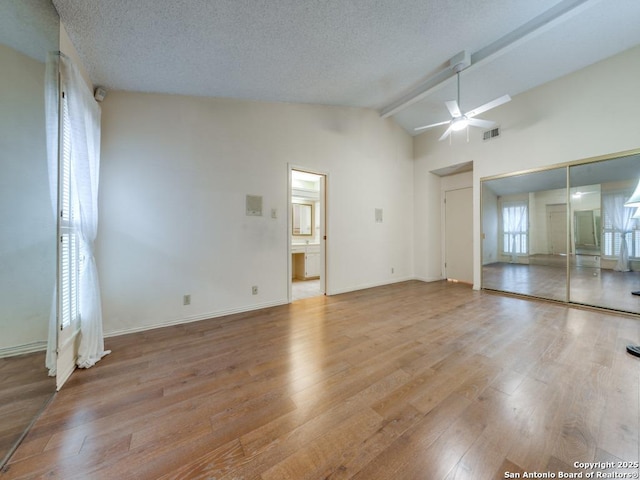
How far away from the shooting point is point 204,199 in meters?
2.96

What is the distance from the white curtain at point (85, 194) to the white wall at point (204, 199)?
18.5 inches

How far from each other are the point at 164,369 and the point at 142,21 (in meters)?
2.81

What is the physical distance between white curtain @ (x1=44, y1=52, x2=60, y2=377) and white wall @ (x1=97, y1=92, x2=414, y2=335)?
2.62 feet

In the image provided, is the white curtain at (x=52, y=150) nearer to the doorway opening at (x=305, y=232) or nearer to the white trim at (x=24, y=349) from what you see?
the white trim at (x=24, y=349)

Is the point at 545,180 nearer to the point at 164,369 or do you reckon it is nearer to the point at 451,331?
the point at 451,331

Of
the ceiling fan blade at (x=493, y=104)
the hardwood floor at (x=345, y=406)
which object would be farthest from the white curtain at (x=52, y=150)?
the ceiling fan blade at (x=493, y=104)

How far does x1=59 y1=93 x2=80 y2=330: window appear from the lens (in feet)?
5.69

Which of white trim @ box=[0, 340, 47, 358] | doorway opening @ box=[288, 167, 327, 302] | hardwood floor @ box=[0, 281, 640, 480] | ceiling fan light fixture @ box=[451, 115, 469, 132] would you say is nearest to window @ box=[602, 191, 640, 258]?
hardwood floor @ box=[0, 281, 640, 480]

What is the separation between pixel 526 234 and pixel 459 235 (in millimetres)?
1288

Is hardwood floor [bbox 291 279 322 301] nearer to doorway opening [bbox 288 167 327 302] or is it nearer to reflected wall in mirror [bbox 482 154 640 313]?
doorway opening [bbox 288 167 327 302]

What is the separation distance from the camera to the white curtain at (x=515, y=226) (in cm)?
407

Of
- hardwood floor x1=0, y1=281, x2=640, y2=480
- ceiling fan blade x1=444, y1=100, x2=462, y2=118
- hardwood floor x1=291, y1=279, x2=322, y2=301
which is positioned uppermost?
ceiling fan blade x1=444, y1=100, x2=462, y2=118

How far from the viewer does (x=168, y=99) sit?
9.04ft

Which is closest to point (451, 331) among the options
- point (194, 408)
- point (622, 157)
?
point (194, 408)
